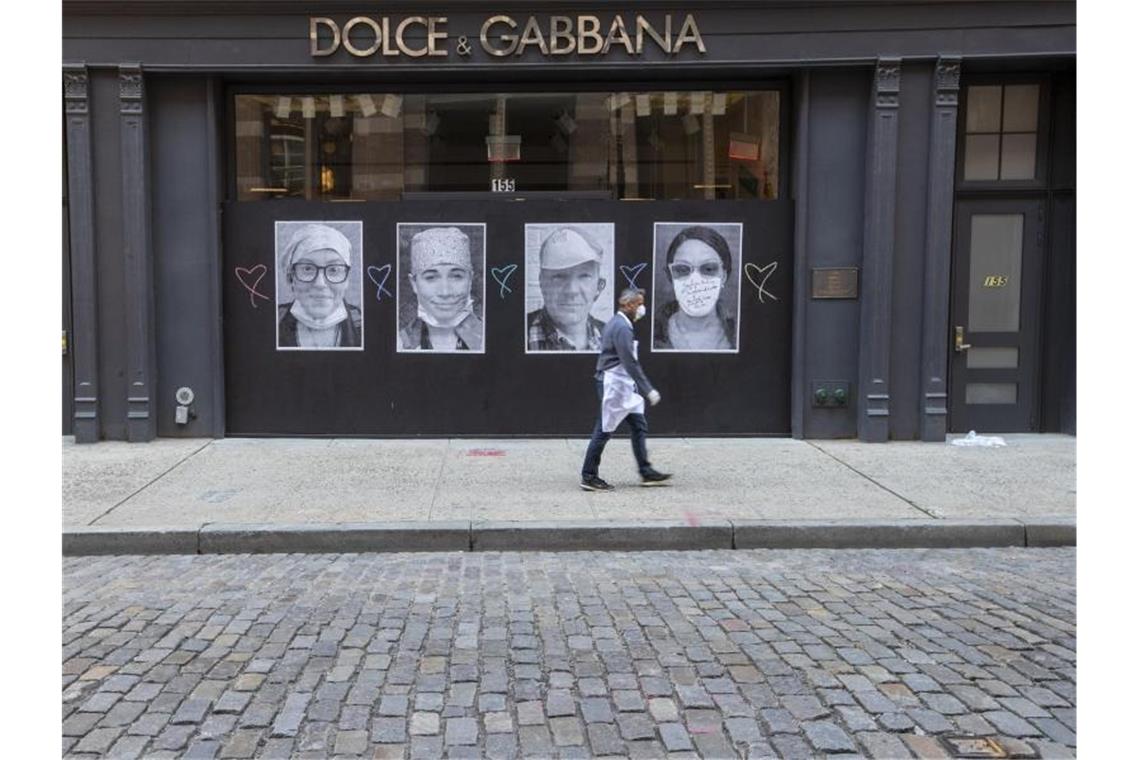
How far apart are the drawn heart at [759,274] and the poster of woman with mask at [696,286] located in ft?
0.41

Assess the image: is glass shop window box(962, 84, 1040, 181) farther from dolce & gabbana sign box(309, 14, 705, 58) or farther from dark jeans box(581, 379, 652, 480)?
dark jeans box(581, 379, 652, 480)

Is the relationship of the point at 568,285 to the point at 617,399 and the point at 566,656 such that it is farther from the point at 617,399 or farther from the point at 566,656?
the point at 566,656

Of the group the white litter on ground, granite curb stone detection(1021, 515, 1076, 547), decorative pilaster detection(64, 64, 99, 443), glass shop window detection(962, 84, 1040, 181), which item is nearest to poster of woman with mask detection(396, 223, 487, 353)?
decorative pilaster detection(64, 64, 99, 443)

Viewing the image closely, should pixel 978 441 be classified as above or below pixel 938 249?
below

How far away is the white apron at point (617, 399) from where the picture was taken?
26.2ft

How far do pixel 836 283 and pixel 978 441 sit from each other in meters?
2.33

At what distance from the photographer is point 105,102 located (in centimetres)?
1000

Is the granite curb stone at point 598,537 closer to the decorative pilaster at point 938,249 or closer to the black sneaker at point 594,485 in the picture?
the black sneaker at point 594,485

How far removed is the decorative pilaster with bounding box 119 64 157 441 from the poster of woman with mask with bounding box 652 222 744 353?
217 inches

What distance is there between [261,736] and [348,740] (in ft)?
1.19

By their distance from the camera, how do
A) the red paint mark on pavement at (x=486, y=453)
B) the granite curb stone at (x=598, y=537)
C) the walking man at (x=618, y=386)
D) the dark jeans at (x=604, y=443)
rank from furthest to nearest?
the red paint mark on pavement at (x=486, y=453) → the dark jeans at (x=604, y=443) → the walking man at (x=618, y=386) → the granite curb stone at (x=598, y=537)

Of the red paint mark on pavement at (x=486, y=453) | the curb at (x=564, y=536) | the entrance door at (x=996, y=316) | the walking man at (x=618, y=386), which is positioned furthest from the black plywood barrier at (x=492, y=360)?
the curb at (x=564, y=536)

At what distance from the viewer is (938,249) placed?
10.2 metres

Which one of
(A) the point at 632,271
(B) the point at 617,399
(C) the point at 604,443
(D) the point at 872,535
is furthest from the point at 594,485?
(A) the point at 632,271
